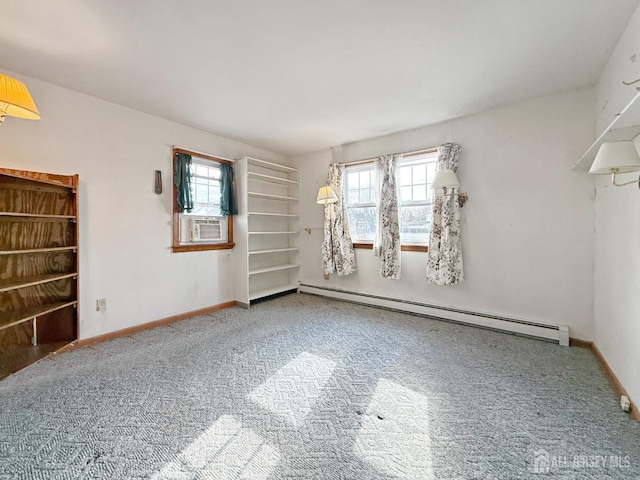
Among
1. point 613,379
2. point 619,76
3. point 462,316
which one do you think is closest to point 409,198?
point 462,316

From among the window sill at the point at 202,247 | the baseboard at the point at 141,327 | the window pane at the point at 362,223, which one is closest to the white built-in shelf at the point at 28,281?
the baseboard at the point at 141,327

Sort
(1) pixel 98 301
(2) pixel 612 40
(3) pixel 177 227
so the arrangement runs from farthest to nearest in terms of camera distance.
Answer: (3) pixel 177 227 → (1) pixel 98 301 → (2) pixel 612 40

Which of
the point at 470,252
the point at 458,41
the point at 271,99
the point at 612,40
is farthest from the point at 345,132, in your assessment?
the point at 612,40

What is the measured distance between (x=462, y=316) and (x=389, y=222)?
1.47 meters

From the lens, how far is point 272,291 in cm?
447

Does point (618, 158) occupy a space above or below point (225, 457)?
above

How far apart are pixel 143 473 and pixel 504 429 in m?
1.90

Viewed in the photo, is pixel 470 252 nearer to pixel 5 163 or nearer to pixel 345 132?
pixel 345 132

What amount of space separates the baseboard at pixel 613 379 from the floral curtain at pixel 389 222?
1.97 m

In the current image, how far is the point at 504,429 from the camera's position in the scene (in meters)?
1.56

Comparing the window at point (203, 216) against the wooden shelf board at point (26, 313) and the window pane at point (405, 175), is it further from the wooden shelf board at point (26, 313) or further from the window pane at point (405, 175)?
the window pane at point (405, 175)

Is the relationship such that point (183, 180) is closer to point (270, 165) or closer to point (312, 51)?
point (270, 165)

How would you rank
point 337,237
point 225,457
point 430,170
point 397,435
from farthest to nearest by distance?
point 337,237, point 430,170, point 397,435, point 225,457

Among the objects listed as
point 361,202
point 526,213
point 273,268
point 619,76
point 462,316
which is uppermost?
point 619,76
